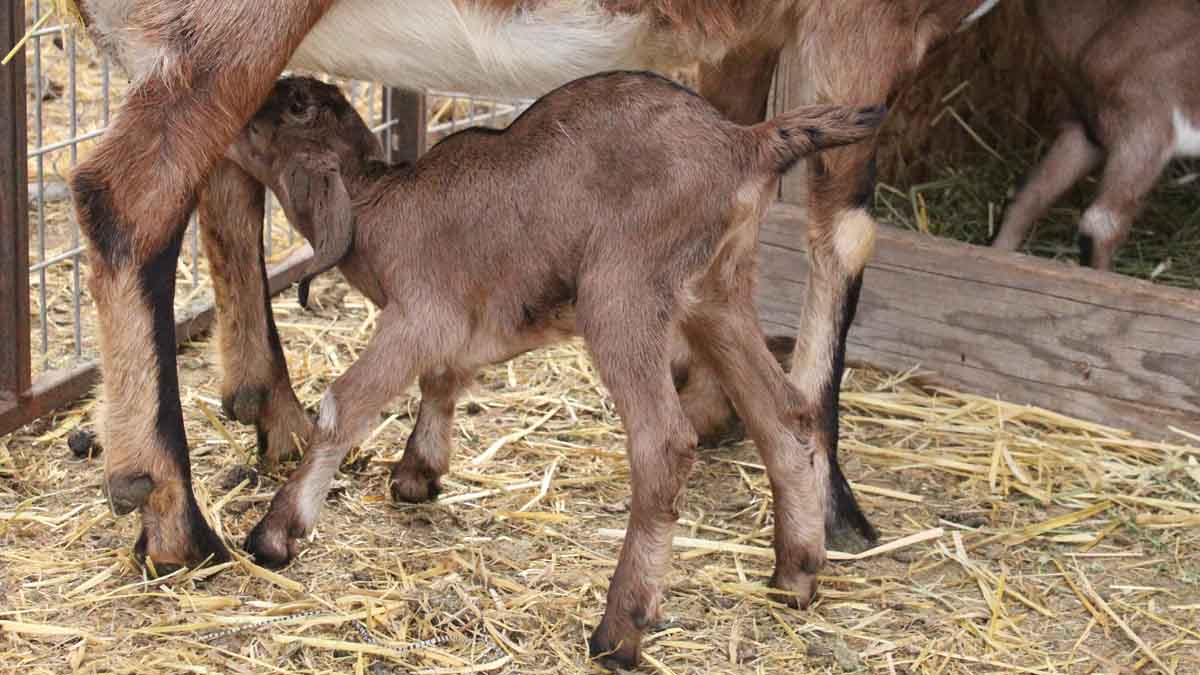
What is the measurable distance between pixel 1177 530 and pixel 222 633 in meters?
2.44

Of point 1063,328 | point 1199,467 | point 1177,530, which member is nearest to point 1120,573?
point 1177,530

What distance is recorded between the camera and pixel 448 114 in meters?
7.46

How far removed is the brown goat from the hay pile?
23 centimetres

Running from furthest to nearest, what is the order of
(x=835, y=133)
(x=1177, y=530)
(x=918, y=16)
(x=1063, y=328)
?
(x=1063, y=328)
(x=1177, y=530)
(x=918, y=16)
(x=835, y=133)

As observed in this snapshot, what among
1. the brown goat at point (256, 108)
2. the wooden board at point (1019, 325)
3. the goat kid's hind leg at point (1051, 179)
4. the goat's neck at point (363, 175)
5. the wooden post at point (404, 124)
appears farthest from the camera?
the wooden post at point (404, 124)

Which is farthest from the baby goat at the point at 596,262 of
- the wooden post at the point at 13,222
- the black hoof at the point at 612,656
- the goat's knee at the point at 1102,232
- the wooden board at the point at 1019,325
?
the goat's knee at the point at 1102,232

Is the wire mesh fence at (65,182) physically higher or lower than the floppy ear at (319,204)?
lower

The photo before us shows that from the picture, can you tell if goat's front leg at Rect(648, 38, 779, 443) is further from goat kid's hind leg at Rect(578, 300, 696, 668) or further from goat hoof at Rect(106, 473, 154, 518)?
goat hoof at Rect(106, 473, 154, 518)

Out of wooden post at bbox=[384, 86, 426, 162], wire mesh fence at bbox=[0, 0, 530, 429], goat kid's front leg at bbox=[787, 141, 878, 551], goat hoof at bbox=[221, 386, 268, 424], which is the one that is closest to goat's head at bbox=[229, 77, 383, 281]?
wire mesh fence at bbox=[0, 0, 530, 429]

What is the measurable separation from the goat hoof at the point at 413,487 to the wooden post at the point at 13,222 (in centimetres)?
106

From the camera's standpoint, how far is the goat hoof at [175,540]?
11.3 feet

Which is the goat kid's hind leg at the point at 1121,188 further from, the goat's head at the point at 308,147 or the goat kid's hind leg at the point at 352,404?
the goat kid's hind leg at the point at 352,404

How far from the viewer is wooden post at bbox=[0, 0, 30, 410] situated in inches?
152

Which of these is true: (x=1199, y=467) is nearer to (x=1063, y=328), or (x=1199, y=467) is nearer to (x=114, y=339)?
(x=1063, y=328)
